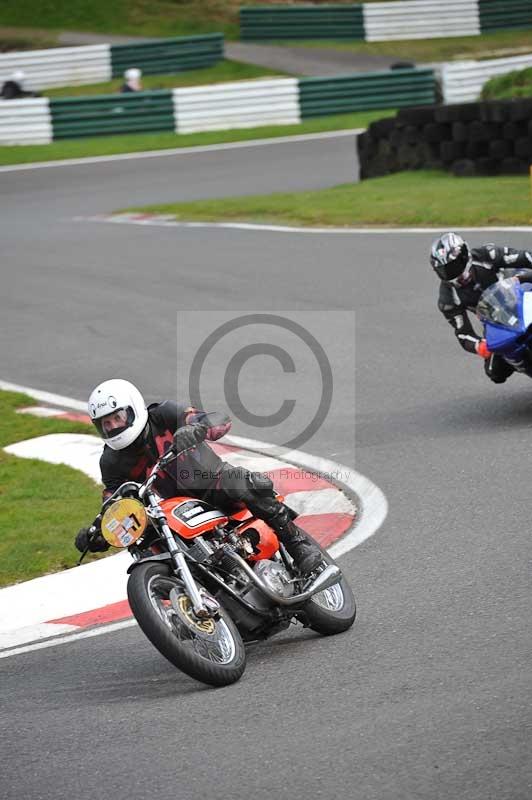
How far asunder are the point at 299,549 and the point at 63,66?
3335cm

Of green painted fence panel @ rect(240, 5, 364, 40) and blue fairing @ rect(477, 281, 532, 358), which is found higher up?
blue fairing @ rect(477, 281, 532, 358)

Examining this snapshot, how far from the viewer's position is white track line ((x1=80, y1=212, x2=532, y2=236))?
16.7 meters

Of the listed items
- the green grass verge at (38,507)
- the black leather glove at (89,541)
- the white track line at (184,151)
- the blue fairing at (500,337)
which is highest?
the black leather glove at (89,541)

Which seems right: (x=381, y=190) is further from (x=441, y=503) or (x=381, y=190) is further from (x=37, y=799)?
(x=37, y=799)

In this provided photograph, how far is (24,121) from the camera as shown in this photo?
2991 cm

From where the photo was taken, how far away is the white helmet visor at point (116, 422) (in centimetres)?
611

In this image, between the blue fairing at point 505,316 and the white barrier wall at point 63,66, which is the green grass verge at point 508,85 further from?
the white barrier wall at point 63,66

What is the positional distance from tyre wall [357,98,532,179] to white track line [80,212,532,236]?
2.86 metres

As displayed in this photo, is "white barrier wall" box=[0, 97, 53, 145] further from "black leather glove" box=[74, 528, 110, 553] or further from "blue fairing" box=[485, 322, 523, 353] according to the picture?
"black leather glove" box=[74, 528, 110, 553]

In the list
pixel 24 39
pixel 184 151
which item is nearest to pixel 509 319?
pixel 184 151

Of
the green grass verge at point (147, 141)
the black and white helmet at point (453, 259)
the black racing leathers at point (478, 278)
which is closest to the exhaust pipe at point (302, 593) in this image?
the black racing leathers at point (478, 278)

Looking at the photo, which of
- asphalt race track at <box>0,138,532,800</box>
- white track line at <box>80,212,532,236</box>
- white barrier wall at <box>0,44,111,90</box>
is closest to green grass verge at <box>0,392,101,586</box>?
asphalt race track at <box>0,138,532,800</box>

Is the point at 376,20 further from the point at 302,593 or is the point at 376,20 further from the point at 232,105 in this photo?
the point at 302,593

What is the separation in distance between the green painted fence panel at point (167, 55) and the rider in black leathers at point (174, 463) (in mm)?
32893
